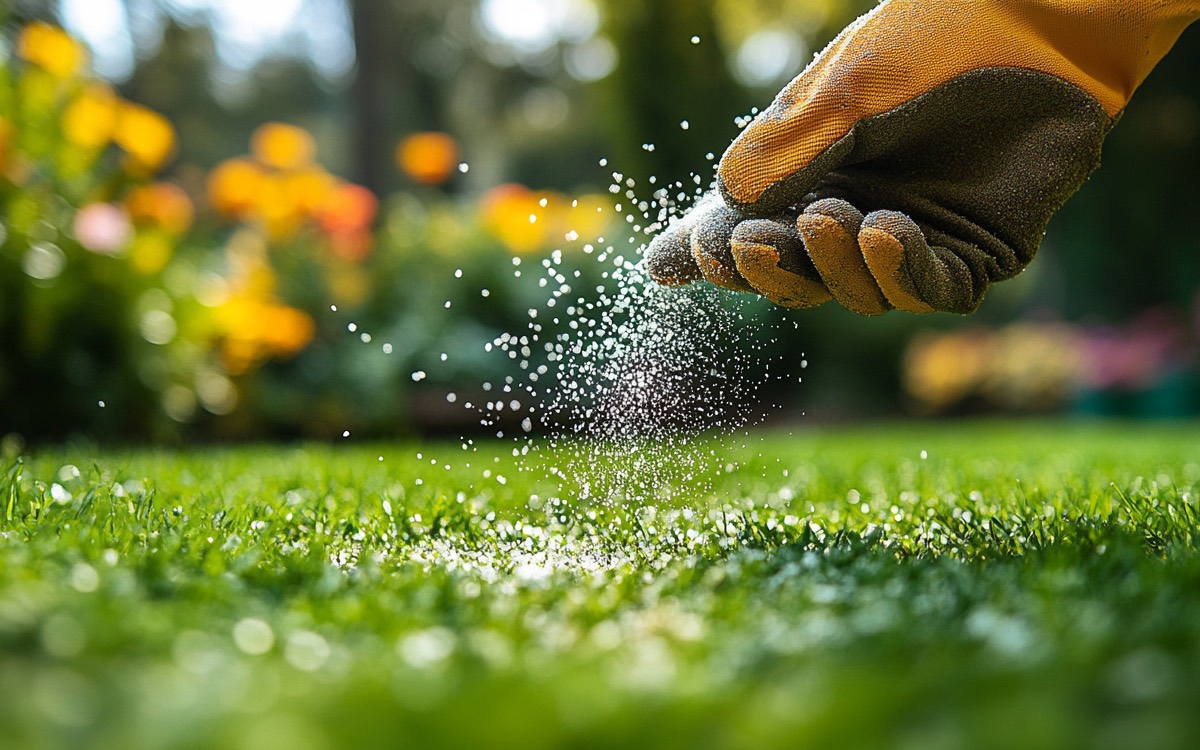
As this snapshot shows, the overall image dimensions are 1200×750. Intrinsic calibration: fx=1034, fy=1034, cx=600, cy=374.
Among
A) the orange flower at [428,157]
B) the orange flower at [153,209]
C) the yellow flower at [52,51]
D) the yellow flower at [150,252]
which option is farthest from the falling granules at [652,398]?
the orange flower at [428,157]

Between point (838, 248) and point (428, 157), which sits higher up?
point (428, 157)

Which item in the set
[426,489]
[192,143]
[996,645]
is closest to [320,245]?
[426,489]

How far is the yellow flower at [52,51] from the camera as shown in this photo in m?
4.60

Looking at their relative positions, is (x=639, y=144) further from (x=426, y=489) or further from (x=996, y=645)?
(x=996, y=645)

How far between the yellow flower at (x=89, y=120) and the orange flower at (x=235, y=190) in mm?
1068

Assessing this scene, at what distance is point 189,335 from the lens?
4633 mm

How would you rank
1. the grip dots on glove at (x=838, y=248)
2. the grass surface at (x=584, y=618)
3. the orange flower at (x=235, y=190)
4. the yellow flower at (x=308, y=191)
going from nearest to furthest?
the grass surface at (x=584, y=618) → the grip dots on glove at (x=838, y=248) → the orange flower at (x=235, y=190) → the yellow flower at (x=308, y=191)

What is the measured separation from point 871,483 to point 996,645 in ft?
5.93

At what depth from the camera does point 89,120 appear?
4.66 meters

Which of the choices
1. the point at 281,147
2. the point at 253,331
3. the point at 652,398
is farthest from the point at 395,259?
the point at 652,398

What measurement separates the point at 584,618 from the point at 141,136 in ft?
14.6

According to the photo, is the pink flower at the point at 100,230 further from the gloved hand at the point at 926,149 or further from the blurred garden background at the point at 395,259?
the gloved hand at the point at 926,149

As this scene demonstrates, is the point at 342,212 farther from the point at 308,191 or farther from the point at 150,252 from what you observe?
the point at 150,252

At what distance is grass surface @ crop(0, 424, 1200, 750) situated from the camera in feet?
2.57
